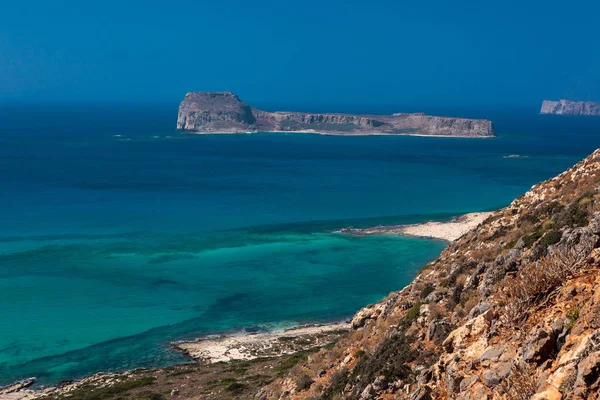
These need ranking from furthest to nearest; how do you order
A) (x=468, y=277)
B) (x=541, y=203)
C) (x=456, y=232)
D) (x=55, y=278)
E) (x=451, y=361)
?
(x=456, y=232)
(x=55, y=278)
(x=541, y=203)
(x=468, y=277)
(x=451, y=361)

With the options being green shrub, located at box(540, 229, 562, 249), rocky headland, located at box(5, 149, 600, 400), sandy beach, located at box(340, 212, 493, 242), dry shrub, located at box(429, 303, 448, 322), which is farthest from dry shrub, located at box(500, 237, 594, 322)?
sandy beach, located at box(340, 212, 493, 242)

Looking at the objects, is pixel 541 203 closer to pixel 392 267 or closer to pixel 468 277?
pixel 468 277

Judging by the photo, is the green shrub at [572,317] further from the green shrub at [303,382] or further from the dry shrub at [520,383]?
the green shrub at [303,382]

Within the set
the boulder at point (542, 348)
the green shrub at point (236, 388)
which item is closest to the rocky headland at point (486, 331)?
the boulder at point (542, 348)

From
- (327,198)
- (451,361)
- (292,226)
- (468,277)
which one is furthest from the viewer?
(327,198)

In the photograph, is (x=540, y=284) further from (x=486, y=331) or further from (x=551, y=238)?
(x=551, y=238)

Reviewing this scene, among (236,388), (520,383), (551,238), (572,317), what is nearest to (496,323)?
(572,317)

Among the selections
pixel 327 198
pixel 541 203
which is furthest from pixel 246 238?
pixel 541 203
